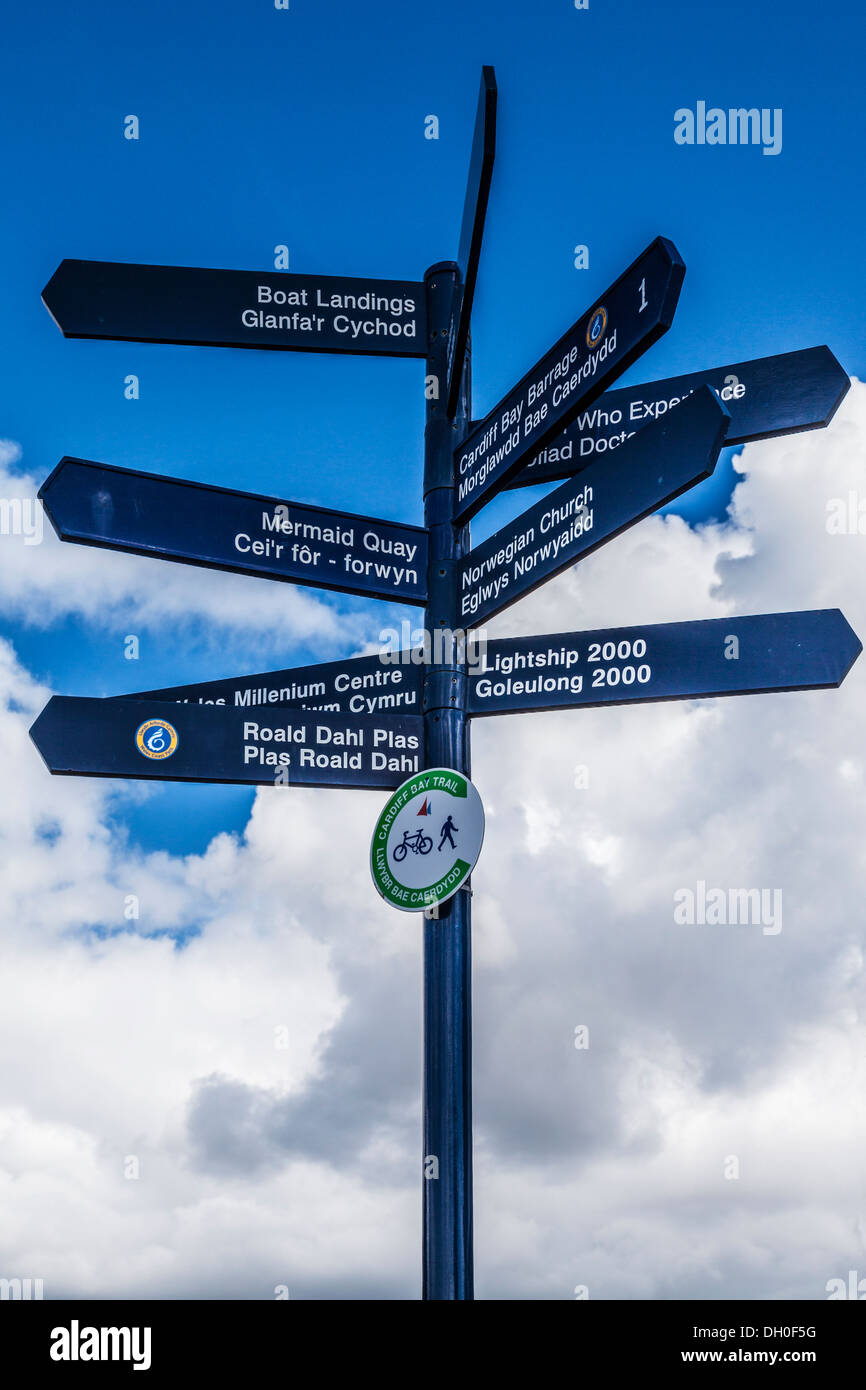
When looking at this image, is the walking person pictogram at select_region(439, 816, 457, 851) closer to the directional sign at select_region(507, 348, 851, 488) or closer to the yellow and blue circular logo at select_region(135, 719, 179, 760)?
the yellow and blue circular logo at select_region(135, 719, 179, 760)

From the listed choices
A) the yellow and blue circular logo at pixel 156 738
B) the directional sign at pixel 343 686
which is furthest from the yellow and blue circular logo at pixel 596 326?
the yellow and blue circular logo at pixel 156 738

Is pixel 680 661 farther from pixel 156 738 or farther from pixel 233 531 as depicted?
pixel 156 738

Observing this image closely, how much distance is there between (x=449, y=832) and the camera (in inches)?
169

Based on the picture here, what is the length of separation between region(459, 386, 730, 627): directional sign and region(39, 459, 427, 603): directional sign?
0.96 ft

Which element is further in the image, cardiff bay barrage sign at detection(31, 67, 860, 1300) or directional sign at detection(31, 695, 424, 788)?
directional sign at detection(31, 695, 424, 788)

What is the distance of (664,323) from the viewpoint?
3818 millimetres

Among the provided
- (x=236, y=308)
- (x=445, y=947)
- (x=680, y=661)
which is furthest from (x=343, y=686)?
(x=236, y=308)

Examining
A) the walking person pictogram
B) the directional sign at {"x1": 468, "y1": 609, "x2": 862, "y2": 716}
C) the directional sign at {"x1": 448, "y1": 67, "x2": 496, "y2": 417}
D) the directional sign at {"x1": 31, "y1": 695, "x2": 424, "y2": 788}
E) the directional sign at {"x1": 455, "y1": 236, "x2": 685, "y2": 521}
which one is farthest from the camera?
the directional sign at {"x1": 31, "y1": 695, "x2": 424, "y2": 788}

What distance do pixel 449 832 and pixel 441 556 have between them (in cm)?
126

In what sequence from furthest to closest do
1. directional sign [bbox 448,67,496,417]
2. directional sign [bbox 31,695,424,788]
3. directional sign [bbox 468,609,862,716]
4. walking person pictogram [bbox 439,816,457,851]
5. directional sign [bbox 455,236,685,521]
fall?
directional sign [bbox 31,695,424,788], directional sign [bbox 468,609,862,716], walking person pictogram [bbox 439,816,457,851], directional sign [bbox 455,236,685,521], directional sign [bbox 448,67,496,417]

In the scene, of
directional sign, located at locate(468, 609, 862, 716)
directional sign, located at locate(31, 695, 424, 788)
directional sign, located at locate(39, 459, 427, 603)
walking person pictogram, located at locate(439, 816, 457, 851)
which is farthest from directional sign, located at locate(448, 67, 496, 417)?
walking person pictogram, located at locate(439, 816, 457, 851)

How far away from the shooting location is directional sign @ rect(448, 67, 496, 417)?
3.41 meters

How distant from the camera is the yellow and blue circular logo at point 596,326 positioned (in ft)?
13.6

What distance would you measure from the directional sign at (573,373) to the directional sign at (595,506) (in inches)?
7.9
